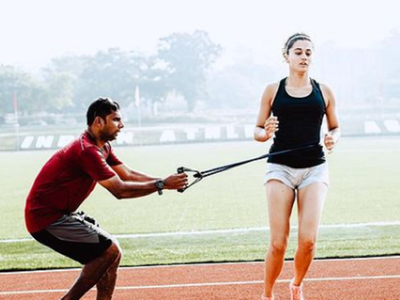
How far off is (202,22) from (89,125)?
150 ft

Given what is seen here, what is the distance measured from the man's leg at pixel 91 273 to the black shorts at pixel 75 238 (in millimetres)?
36

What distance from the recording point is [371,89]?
53.9 meters

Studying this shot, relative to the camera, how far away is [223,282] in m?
6.97

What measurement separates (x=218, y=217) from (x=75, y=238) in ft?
25.5

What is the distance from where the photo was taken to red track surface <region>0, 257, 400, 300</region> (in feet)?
21.1

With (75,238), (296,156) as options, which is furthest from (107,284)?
(296,156)

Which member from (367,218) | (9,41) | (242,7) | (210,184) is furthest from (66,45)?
(367,218)

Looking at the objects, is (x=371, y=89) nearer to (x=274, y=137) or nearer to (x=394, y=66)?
(x=394, y=66)

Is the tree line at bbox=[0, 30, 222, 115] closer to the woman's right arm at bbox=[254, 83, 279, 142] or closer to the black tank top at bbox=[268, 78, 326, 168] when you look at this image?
the woman's right arm at bbox=[254, 83, 279, 142]

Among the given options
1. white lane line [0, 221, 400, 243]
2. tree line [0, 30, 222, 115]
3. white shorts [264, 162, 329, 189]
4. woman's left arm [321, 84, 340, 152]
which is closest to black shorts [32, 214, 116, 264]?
white shorts [264, 162, 329, 189]

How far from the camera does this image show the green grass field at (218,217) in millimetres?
8758

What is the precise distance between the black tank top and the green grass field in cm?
295

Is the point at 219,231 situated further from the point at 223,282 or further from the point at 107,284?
the point at 107,284

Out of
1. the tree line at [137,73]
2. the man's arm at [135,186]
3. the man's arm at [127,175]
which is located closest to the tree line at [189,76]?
the tree line at [137,73]
